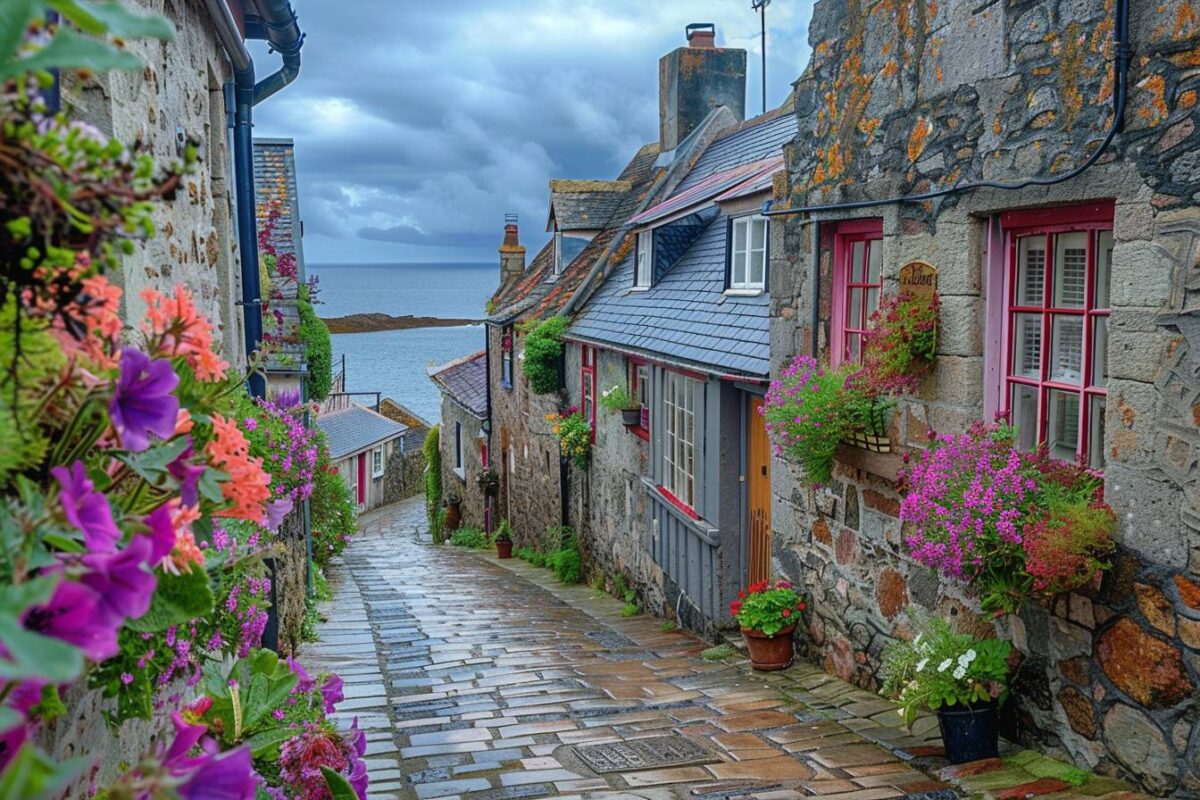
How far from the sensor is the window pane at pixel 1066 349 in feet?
16.3

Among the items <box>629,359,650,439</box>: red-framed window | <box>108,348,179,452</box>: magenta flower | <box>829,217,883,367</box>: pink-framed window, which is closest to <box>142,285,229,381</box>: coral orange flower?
<box>108,348,179,452</box>: magenta flower

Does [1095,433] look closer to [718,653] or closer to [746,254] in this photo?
[718,653]

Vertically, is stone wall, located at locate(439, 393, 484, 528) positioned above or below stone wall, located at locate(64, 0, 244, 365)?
below

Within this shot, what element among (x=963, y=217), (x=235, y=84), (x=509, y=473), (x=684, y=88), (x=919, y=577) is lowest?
(x=509, y=473)

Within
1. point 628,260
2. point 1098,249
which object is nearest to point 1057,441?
point 1098,249

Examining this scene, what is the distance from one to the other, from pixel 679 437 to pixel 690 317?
1.37 meters

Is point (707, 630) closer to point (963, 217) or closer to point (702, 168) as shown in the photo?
point (963, 217)

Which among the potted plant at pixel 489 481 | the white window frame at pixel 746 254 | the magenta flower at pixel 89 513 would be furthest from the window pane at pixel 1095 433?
the potted plant at pixel 489 481

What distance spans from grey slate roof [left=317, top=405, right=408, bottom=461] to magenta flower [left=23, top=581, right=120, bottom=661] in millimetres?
32552

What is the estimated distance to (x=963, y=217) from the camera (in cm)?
551

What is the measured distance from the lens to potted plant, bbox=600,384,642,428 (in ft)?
41.1

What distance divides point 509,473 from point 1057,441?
16452 mm

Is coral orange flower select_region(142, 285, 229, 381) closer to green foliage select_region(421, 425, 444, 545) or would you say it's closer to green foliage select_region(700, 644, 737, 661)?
green foliage select_region(700, 644, 737, 661)

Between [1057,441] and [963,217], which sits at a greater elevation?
[963,217]
